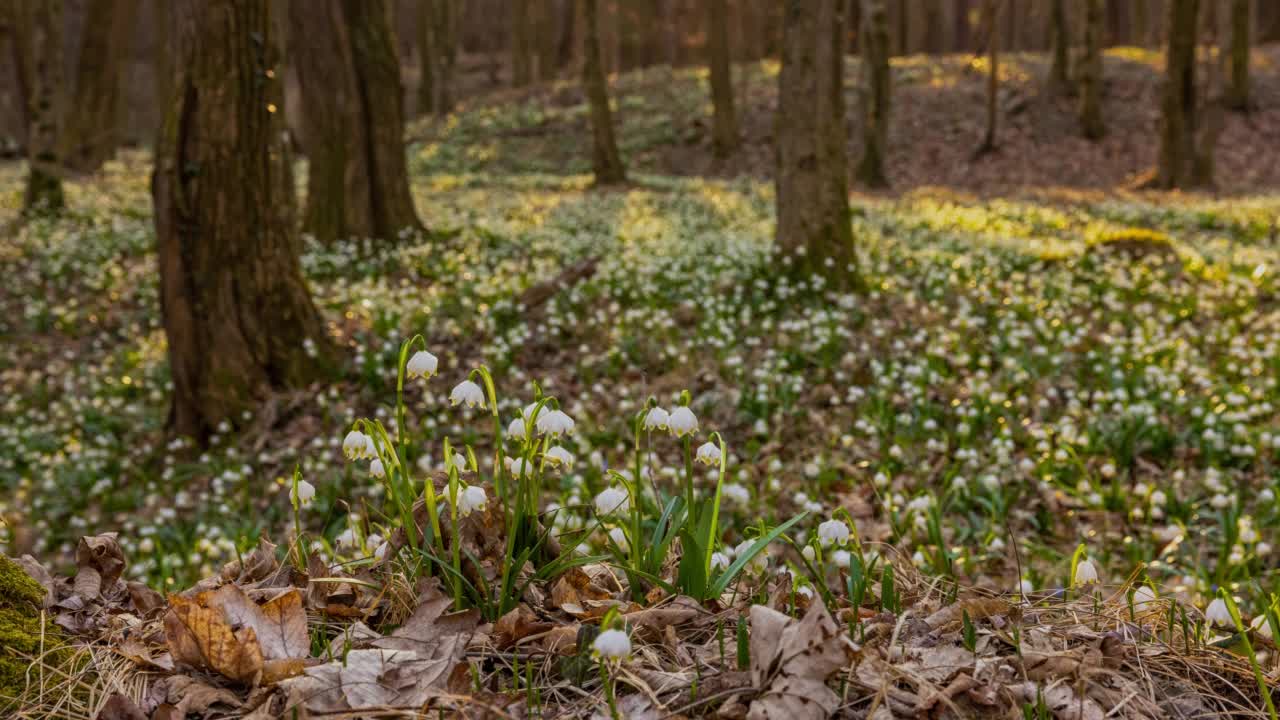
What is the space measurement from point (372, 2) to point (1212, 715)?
11602 millimetres

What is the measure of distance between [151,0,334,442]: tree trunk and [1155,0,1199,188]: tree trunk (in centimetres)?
A: 1483

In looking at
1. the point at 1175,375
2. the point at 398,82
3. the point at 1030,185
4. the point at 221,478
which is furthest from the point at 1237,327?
the point at 1030,185

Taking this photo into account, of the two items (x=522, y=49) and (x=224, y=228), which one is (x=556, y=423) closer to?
(x=224, y=228)

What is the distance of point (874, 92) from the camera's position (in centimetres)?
1828

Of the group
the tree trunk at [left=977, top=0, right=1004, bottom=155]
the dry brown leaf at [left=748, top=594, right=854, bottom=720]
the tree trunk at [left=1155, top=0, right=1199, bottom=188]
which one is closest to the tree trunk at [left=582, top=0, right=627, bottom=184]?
the tree trunk at [left=977, top=0, right=1004, bottom=155]

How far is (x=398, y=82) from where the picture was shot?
464 inches

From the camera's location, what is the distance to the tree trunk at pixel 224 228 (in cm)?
642

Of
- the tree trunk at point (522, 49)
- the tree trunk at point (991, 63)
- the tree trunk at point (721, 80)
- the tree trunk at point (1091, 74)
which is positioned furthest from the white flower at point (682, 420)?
the tree trunk at point (522, 49)

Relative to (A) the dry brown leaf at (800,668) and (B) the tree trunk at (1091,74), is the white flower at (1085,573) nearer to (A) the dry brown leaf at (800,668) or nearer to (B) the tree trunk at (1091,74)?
(A) the dry brown leaf at (800,668)

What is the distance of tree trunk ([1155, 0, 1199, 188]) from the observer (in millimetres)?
15414

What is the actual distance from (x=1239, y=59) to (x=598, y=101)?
618 inches

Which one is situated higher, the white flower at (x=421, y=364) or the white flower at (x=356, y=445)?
the white flower at (x=421, y=364)

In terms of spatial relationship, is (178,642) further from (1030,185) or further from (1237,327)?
(1030,185)

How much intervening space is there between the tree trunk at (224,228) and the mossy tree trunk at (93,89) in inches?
587
